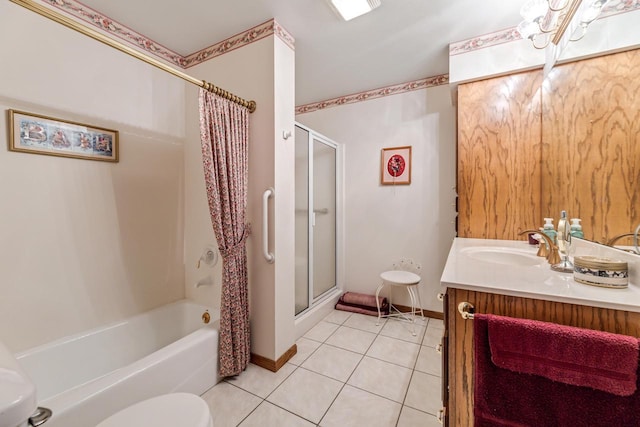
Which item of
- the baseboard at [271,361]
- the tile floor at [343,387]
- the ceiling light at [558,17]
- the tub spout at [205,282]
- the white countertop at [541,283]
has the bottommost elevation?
the tile floor at [343,387]

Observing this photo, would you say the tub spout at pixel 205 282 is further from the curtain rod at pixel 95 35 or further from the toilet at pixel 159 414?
the curtain rod at pixel 95 35

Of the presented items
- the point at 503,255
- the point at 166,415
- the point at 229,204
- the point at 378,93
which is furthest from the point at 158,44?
the point at 503,255

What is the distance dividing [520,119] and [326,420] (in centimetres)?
243

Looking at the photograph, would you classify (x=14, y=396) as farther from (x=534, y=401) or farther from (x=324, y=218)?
(x=324, y=218)

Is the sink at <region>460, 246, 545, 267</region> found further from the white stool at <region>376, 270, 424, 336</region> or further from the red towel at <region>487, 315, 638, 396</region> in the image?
the white stool at <region>376, 270, 424, 336</region>

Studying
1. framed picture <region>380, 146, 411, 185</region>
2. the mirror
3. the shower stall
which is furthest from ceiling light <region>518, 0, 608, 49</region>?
the shower stall

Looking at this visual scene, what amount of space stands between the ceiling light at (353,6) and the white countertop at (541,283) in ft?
5.54

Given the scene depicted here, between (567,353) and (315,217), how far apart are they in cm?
218

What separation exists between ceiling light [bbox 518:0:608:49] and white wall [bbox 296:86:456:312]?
3.11 ft

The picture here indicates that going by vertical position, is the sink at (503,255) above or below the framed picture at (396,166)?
below

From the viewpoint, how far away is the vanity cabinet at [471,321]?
2.53ft

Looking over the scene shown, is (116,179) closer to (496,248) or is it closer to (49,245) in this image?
(49,245)

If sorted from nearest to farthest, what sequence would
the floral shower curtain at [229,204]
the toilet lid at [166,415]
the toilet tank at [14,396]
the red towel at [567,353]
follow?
the toilet tank at [14,396] → the red towel at [567,353] → the toilet lid at [166,415] → the floral shower curtain at [229,204]

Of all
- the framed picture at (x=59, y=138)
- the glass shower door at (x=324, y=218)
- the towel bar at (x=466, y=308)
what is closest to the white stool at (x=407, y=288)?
A: the glass shower door at (x=324, y=218)
